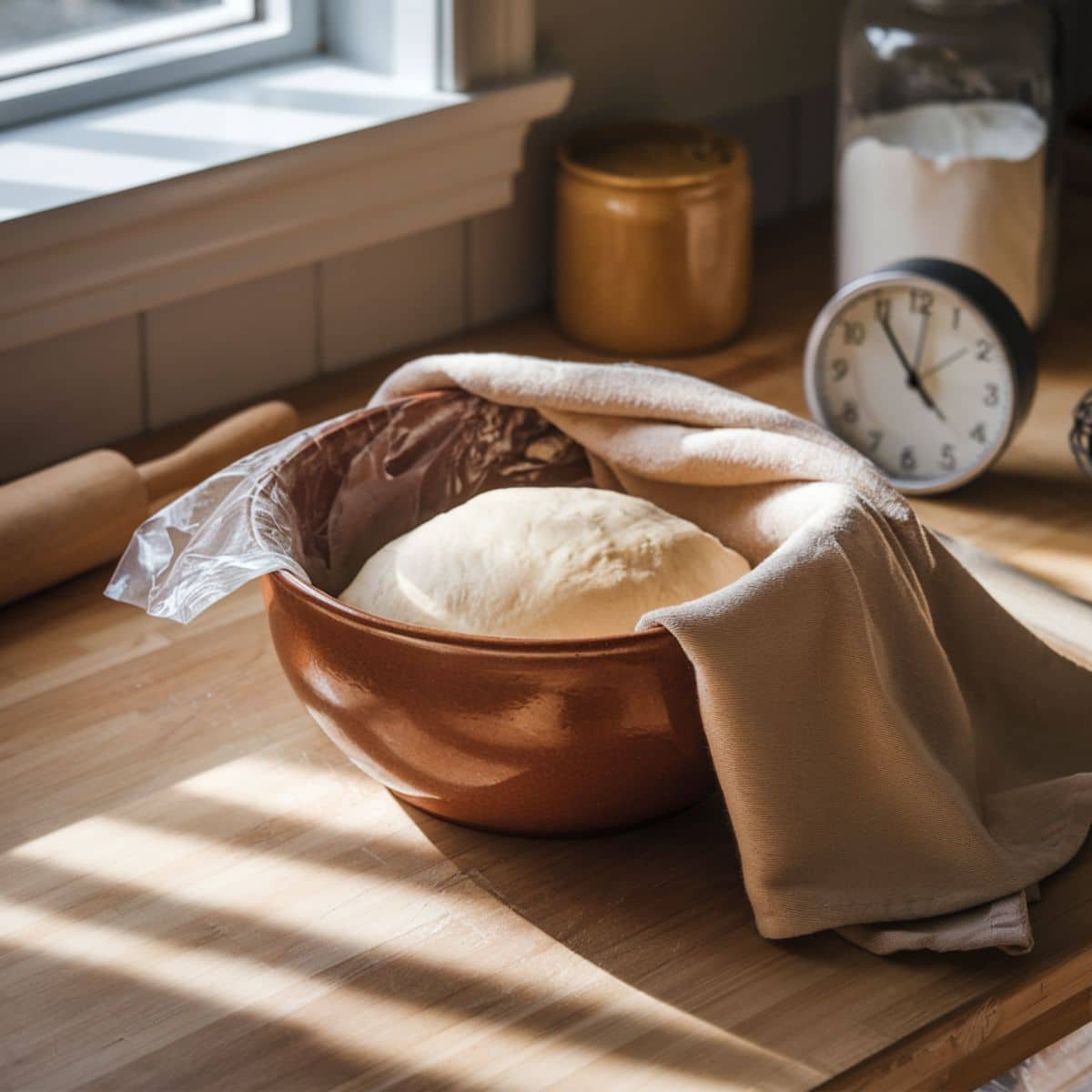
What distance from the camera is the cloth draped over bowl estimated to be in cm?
76

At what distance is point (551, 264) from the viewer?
153 centimetres

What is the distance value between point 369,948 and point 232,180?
0.63m

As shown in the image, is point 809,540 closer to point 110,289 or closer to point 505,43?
point 110,289

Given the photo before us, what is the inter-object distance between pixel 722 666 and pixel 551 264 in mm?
853

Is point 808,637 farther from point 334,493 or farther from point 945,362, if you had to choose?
point 945,362

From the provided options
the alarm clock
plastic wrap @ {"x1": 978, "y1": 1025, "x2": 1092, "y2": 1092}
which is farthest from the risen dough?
the alarm clock

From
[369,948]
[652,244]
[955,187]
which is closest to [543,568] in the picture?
[369,948]

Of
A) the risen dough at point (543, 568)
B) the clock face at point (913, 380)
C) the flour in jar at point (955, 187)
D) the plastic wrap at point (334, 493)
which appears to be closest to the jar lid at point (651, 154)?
the flour in jar at point (955, 187)

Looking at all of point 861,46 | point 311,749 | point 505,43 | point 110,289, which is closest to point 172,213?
point 110,289

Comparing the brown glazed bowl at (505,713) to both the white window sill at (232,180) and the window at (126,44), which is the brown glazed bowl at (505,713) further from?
the window at (126,44)

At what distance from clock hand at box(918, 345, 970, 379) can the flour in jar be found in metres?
0.20

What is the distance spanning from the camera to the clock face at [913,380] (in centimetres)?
116

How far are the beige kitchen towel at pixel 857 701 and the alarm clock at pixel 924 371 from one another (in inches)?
11.2

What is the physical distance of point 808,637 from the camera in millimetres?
766
